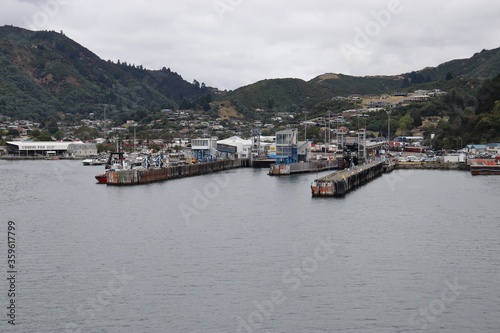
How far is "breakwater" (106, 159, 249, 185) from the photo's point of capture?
58219mm

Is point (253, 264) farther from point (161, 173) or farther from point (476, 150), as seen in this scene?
point (476, 150)

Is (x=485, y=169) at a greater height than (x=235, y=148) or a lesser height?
lesser

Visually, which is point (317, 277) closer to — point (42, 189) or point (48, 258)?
point (48, 258)

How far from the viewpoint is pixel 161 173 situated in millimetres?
65875

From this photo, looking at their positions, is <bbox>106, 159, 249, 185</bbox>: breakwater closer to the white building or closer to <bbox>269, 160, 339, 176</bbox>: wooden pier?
the white building

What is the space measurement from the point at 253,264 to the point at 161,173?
41.4 meters

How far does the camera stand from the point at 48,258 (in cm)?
2684

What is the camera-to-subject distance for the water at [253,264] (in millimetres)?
19812

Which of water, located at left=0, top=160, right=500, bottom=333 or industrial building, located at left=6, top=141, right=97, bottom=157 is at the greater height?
industrial building, located at left=6, top=141, right=97, bottom=157

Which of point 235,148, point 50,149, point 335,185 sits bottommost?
point 335,185

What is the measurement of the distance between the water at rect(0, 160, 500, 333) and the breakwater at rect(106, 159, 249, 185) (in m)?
10.7

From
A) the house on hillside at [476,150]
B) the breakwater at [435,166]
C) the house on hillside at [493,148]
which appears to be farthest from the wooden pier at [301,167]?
the house on hillside at [493,148]

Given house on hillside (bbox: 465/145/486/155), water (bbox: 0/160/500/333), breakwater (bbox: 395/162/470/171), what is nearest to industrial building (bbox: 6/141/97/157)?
breakwater (bbox: 395/162/470/171)

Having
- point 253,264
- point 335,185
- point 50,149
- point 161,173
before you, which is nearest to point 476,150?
point 335,185
